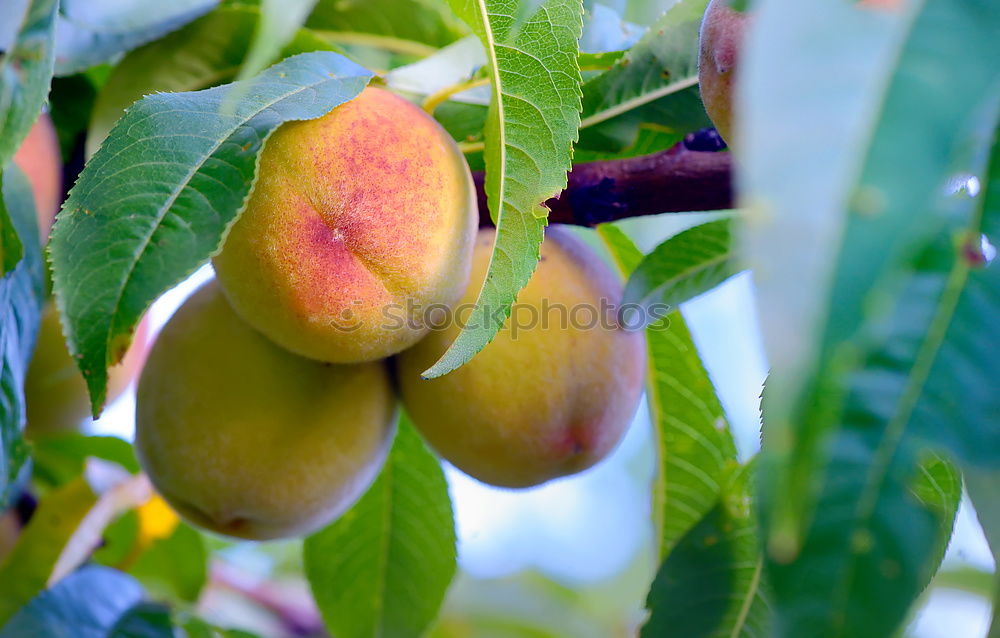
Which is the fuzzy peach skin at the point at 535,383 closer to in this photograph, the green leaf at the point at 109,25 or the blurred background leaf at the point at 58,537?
the green leaf at the point at 109,25

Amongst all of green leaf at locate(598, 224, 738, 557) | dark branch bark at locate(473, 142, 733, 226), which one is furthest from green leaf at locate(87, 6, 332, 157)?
green leaf at locate(598, 224, 738, 557)

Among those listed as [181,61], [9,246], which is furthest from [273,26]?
[181,61]

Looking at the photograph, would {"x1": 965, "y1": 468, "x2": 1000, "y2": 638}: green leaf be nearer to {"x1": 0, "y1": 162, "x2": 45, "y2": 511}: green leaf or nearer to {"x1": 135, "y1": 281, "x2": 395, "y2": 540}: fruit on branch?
{"x1": 135, "y1": 281, "x2": 395, "y2": 540}: fruit on branch

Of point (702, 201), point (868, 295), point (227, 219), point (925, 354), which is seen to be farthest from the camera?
point (702, 201)

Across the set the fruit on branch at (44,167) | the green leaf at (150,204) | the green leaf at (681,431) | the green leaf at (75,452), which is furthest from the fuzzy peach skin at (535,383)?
the green leaf at (75,452)

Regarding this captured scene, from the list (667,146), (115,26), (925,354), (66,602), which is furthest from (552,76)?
(66,602)

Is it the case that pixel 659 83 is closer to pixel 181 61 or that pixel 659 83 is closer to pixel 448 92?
pixel 448 92

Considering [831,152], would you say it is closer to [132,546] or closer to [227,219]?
[227,219]
